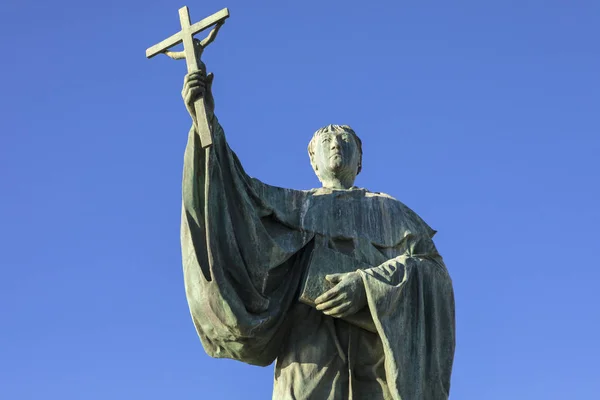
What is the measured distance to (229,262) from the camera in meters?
14.0

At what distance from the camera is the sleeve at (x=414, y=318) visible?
13945mm

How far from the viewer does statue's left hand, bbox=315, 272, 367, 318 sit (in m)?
13.9

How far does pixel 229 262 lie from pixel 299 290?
0.80 m

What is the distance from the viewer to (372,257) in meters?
14.6

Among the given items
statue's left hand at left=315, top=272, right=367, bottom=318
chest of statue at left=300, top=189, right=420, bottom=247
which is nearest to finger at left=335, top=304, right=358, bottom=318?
Answer: statue's left hand at left=315, top=272, right=367, bottom=318

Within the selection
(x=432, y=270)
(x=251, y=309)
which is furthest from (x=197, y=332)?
(x=432, y=270)

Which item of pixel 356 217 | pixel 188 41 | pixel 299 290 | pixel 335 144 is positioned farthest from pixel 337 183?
pixel 188 41

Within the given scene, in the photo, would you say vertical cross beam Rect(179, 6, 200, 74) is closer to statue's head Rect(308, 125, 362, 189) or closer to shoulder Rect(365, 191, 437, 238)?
statue's head Rect(308, 125, 362, 189)

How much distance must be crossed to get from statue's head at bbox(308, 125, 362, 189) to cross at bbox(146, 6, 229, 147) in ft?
5.68

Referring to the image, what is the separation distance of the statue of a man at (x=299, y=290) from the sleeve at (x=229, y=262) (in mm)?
12

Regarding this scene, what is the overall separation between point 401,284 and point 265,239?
55.9 inches

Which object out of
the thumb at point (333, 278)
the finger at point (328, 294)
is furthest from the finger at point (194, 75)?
the finger at point (328, 294)

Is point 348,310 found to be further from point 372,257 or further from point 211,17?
point 211,17

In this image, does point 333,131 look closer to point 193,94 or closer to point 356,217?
point 356,217
